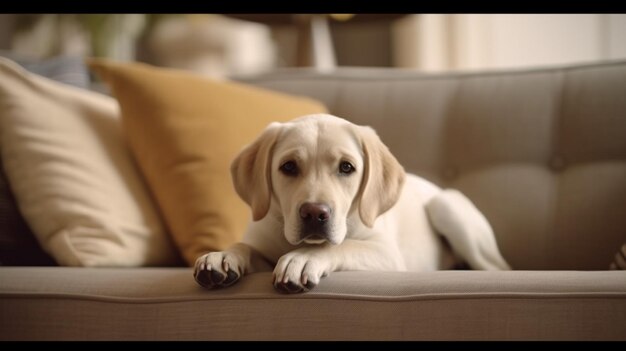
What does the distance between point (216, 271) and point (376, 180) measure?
436 millimetres

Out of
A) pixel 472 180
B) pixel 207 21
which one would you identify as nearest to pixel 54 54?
pixel 207 21

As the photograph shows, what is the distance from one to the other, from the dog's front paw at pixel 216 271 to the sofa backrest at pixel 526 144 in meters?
1.02

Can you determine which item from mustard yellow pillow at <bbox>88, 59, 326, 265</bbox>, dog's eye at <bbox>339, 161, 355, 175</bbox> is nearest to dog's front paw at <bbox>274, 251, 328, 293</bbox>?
dog's eye at <bbox>339, 161, 355, 175</bbox>

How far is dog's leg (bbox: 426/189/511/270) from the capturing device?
1.92 meters

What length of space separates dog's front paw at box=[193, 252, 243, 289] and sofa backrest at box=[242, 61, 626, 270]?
102cm

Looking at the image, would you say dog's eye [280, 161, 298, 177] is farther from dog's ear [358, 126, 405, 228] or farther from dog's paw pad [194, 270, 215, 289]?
dog's paw pad [194, 270, 215, 289]

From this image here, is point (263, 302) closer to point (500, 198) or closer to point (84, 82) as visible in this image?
point (500, 198)

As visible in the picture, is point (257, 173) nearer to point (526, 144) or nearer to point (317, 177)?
point (317, 177)

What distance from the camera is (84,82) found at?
2.37 metres

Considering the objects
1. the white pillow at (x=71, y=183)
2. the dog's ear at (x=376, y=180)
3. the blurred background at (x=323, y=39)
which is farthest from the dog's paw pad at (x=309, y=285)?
the blurred background at (x=323, y=39)

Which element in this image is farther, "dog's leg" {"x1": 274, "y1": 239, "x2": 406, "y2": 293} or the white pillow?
the white pillow

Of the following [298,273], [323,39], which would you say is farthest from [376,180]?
[323,39]

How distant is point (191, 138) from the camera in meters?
1.95

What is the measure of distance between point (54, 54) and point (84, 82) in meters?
2.04
